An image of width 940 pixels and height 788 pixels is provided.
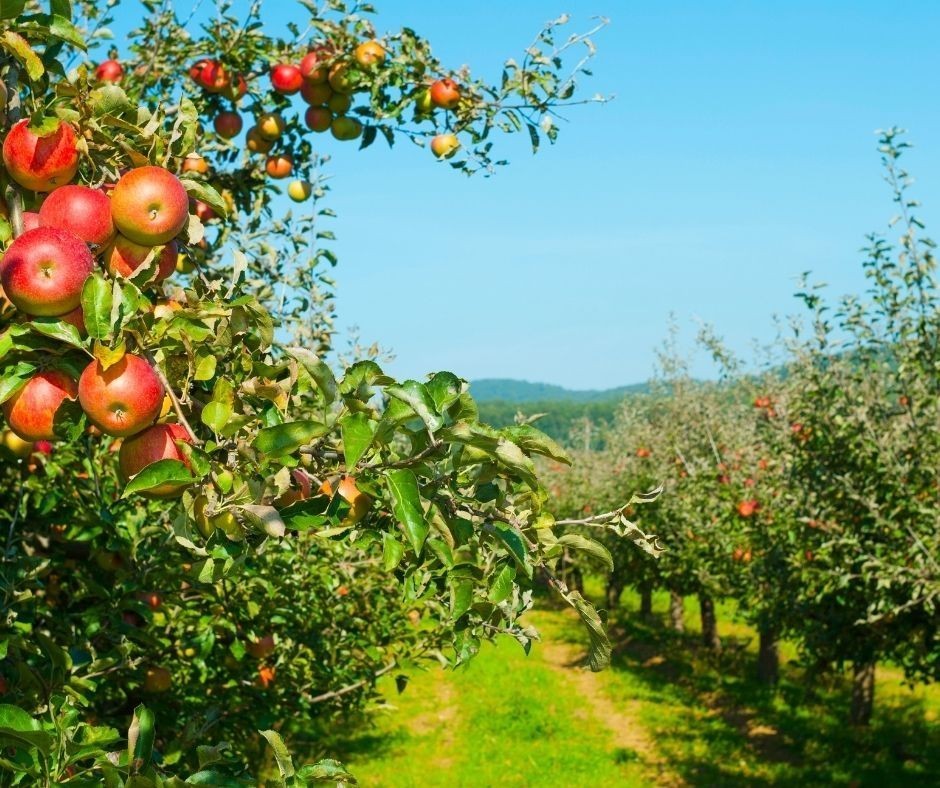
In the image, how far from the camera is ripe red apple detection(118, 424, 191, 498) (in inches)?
56.6

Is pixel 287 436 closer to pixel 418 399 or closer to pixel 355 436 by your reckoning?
pixel 355 436

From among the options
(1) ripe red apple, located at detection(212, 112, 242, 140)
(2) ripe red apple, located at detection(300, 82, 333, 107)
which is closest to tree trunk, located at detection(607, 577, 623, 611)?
(1) ripe red apple, located at detection(212, 112, 242, 140)

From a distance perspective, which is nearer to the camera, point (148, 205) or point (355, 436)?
point (355, 436)

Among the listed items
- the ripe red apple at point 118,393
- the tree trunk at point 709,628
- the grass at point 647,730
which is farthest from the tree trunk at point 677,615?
the ripe red apple at point 118,393

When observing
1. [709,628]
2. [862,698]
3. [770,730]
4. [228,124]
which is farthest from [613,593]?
[228,124]

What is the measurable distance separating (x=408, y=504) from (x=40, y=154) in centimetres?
83

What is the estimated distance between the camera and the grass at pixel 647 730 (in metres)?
10.2

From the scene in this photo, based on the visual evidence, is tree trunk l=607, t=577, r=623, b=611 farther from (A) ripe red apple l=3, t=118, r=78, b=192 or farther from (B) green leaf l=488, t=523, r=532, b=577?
(A) ripe red apple l=3, t=118, r=78, b=192

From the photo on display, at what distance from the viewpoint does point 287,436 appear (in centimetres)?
Result: 132

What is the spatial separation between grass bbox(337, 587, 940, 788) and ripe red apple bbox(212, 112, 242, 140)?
7.91m

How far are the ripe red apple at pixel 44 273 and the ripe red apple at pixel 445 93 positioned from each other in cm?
231

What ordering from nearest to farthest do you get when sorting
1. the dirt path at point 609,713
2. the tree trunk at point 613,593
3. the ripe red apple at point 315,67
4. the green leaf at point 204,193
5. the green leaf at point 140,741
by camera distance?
1. the green leaf at point 140,741
2. the green leaf at point 204,193
3. the ripe red apple at point 315,67
4. the dirt path at point 609,713
5. the tree trunk at point 613,593

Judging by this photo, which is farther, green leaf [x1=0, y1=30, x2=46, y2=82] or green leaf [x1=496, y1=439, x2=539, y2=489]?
green leaf [x1=0, y1=30, x2=46, y2=82]

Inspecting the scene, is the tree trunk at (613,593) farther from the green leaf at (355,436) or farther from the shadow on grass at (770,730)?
the green leaf at (355,436)
